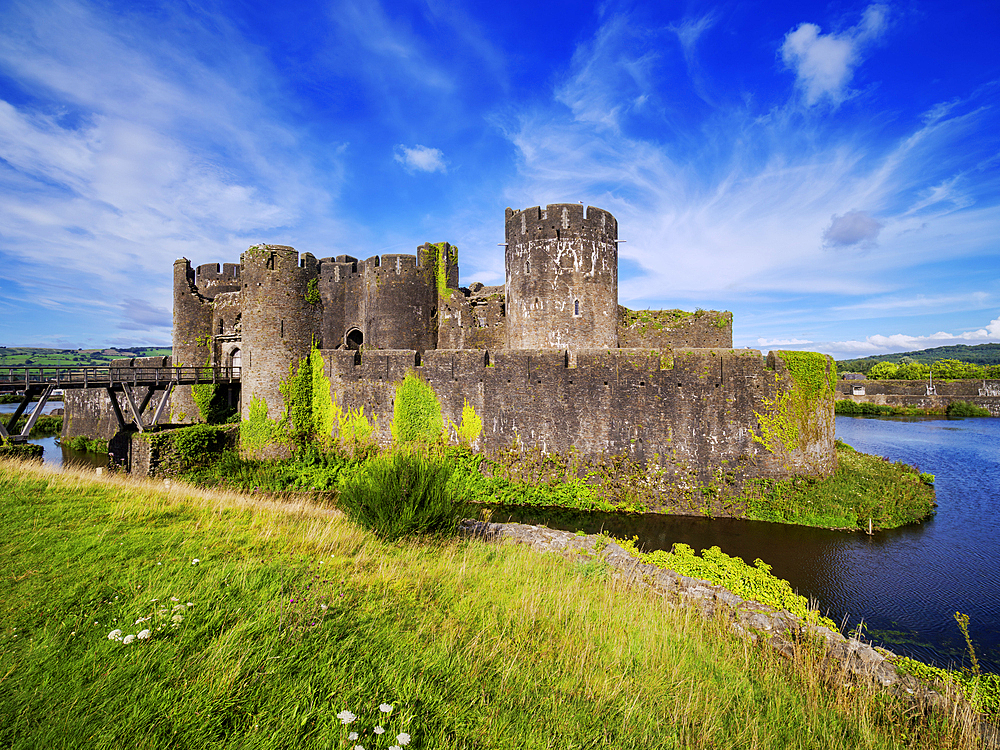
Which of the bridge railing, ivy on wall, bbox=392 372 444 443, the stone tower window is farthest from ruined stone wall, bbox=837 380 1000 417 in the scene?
the bridge railing

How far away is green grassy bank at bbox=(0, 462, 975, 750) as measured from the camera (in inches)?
106

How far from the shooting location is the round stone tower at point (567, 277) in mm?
16625

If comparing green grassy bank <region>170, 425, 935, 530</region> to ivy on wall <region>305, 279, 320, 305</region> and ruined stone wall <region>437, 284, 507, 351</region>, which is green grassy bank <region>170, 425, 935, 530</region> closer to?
ivy on wall <region>305, 279, 320, 305</region>

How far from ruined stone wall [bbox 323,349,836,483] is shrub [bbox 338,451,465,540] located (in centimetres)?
587

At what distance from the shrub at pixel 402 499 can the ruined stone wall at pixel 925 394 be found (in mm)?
50646

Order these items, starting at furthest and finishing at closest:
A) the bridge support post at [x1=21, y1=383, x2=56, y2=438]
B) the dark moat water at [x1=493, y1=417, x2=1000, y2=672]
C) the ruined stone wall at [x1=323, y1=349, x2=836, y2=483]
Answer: the bridge support post at [x1=21, y1=383, x2=56, y2=438] < the ruined stone wall at [x1=323, y1=349, x2=836, y2=483] < the dark moat water at [x1=493, y1=417, x2=1000, y2=672]

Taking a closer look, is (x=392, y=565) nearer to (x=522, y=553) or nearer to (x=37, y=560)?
(x=522, y=553)

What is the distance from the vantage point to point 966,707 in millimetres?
3994

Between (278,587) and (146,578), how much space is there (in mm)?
1289

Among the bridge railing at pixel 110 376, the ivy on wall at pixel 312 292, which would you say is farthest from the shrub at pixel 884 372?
the bridge railing at pixel 110 376

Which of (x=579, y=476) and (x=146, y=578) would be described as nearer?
(x=146, y=578)

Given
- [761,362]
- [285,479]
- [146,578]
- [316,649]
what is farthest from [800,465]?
[285,479]

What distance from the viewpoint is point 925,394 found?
41.1 metres

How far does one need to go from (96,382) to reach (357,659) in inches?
748
